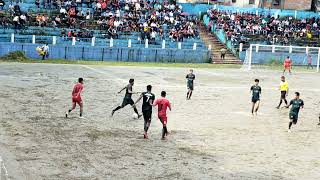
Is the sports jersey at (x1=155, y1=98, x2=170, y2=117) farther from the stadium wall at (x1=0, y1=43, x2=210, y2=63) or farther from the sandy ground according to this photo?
the stadium wall at (x1=0, y1=43, x2=210, y2=63)

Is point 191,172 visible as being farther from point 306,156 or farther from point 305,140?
point 305,140

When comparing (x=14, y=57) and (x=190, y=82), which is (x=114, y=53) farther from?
(x=190, y=82)

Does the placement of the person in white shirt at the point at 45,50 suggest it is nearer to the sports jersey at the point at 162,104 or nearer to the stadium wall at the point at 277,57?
the stadium wall at the point at 277,57

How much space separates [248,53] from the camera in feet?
155

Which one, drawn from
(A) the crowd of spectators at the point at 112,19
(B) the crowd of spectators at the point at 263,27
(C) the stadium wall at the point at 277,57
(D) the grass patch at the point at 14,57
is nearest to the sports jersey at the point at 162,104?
(D) the grass patch at the point at 14,57

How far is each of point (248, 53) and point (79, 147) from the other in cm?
3298

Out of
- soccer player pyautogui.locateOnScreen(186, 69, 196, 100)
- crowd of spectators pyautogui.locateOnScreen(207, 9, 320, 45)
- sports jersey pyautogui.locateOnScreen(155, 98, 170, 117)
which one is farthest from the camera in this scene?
crowd of spectators pyautogui.locateOnScreen(207, 9, 320, 45)

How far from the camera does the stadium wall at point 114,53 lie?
40.8 m

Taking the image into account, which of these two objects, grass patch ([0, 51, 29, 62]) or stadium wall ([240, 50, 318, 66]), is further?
stadium wall ([240, 50, 318, 66])

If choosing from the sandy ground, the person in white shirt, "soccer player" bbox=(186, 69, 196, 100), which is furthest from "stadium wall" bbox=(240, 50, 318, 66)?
"soccer player" bbox=(186, 69, 196, 100)

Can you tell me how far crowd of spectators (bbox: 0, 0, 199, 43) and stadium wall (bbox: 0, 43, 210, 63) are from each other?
1.62m

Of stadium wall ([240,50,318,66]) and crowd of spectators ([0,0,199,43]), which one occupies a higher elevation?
crowd of spectators ([0,0,199,43])

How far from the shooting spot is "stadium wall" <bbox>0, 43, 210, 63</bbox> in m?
40.8

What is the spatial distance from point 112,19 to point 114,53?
440 centimetres
